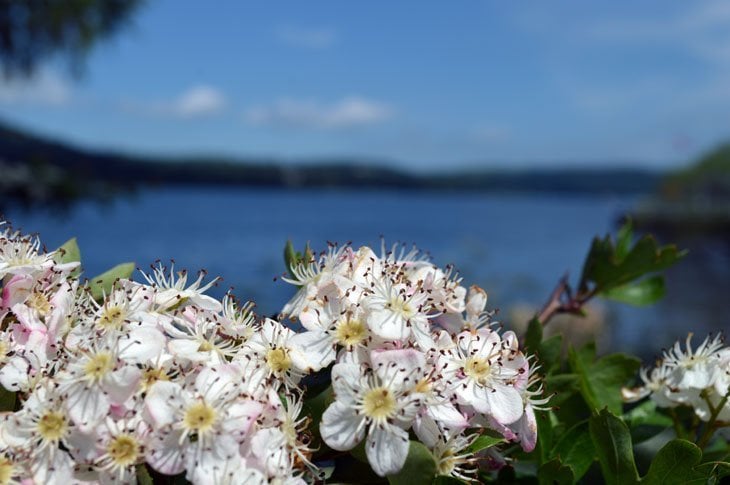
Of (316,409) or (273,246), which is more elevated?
(316,409)

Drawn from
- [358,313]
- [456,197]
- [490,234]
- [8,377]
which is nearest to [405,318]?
[358,313]

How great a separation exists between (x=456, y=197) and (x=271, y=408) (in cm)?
13731

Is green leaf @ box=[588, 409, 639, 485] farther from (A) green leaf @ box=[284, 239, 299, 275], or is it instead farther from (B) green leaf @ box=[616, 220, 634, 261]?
(B) green leaf @ box=[616, 220, 634, 261]

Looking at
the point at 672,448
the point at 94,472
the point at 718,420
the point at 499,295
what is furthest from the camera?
the point at 499,295

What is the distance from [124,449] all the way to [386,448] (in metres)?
0.29

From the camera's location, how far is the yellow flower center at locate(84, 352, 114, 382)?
869 millimetres

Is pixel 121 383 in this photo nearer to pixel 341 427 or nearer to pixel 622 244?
pixel 341 427

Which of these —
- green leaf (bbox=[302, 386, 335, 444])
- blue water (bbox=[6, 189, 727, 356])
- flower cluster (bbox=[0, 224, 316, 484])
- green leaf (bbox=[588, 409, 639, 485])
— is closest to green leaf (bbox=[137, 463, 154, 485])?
flower cluster (bbox=[0, 224, 316, 484])

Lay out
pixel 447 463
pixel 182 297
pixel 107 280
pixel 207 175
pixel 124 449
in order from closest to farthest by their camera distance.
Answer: pixel 124 449 → pixel 447 463 → pixel 182 297 → pixel 107 280 → pixel 207 175

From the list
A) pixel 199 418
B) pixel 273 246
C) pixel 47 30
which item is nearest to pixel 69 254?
pixel 199 418

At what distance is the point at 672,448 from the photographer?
98 cm

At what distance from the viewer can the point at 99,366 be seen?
88 cm

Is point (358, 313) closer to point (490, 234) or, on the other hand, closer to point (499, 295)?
point (499, 295)

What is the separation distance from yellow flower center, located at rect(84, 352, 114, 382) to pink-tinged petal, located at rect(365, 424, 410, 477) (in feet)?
1.01
